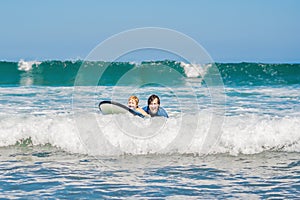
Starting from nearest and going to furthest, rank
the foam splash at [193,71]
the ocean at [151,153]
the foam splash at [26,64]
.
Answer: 1. the ocean at [151,153]
2. the foam splash at [193,71]
3. the foam splash at [26,64]

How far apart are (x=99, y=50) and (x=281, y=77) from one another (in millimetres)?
17263

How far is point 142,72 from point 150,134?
1988 centimetres

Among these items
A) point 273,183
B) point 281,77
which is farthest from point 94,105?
point 281,77

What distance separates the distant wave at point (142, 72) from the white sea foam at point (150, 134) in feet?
41.7

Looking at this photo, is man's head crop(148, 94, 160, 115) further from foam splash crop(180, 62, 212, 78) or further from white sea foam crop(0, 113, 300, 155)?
foam splash crop(180, 62, 212, 78)

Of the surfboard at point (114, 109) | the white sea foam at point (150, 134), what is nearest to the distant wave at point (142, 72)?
the surfboard at point (114, 109)

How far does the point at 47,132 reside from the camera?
8875 millimetres

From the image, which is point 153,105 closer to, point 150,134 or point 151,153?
point 150,134

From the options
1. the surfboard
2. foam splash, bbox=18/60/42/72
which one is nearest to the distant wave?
foam splash, bbox=18/60/42/72

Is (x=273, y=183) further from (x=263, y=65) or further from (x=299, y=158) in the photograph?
(x=263, y=65)

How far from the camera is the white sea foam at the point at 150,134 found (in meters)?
8.14

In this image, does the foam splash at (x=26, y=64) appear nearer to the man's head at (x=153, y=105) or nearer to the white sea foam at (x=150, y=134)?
the white sea foam at (x=150, y=134)

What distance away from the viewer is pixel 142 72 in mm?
28266

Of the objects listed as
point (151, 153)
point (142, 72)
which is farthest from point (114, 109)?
point (142, 72)
